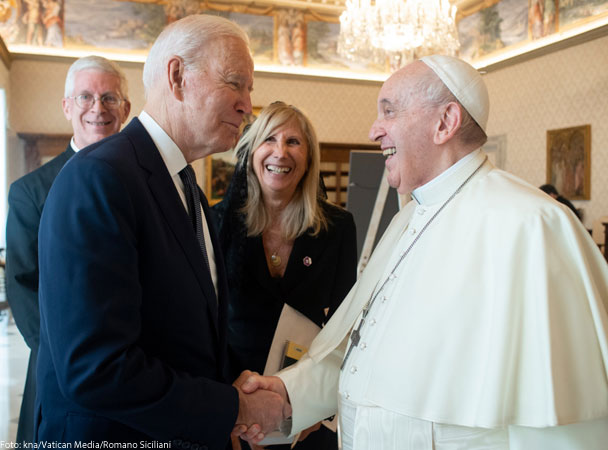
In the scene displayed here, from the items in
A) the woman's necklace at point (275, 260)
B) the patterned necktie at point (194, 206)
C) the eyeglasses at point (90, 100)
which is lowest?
the woman's necklace at point (275, 260)

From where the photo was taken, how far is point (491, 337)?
1.73m

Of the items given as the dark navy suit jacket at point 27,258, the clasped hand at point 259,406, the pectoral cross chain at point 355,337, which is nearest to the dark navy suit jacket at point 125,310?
the clasped hand at point 259,406

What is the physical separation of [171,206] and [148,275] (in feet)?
0.74

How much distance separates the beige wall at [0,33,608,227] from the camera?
10.2 m

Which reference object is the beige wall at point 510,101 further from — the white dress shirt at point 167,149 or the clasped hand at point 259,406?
the white dress shirt at point 167,149

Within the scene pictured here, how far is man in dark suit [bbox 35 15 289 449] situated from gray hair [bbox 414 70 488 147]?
65 centimetres

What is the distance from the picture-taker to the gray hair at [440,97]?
6.75 feet

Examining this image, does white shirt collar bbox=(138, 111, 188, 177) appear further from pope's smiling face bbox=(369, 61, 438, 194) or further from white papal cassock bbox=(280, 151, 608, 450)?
white papal cassock bbox=(280, 151, 608, 450)

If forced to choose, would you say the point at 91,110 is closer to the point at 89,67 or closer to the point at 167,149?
the point at 89,67

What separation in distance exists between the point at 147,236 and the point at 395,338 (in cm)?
90

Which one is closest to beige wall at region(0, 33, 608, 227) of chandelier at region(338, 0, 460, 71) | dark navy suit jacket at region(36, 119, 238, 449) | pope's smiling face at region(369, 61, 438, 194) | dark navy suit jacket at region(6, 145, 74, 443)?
chandelier at region(338, 0, 460, 71)

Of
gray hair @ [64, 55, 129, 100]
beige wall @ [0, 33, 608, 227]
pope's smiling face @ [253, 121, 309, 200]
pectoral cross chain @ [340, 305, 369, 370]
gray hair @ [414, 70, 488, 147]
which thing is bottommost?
pectoral cross chain @ [340, 305, 369, 370]

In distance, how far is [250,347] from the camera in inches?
111

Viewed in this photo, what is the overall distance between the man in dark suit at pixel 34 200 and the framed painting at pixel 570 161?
952 centimetres
